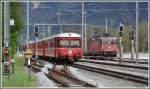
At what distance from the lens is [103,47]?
4334 centimetres

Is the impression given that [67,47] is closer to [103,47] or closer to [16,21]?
[16,21]

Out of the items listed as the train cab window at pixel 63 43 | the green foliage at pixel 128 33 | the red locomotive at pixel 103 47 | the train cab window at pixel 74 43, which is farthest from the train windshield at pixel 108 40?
the train cab window at pixel 63 43

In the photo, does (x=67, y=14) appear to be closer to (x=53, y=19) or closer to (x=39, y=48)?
(x=53, y=19)

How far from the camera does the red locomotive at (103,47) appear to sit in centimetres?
4275

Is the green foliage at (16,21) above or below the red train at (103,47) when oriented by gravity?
above

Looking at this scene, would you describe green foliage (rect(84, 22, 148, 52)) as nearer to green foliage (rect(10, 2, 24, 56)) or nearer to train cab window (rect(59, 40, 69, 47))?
train cab window (rect(59, 40, 69, 47))

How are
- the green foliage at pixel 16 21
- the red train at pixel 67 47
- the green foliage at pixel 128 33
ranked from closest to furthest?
the green foliage at pixel 16 21 → the red train at pixel 67 47 → the green foliage at pixel 128 33

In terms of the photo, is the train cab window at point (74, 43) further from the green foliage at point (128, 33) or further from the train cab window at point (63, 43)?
the green foliage at point (128, 33)

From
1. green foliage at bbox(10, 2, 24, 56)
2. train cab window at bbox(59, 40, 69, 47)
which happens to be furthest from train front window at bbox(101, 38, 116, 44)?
green foliage at bbox(10, 2, 24, 56)

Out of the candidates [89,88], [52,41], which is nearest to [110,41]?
[52,41]

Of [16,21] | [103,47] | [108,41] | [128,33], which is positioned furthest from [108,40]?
[16,21]

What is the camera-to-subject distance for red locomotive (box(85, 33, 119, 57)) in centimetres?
4275

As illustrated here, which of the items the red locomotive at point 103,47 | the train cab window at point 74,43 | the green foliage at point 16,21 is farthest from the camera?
the red locomotive at point 103,47

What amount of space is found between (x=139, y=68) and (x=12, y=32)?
7.42 metres
